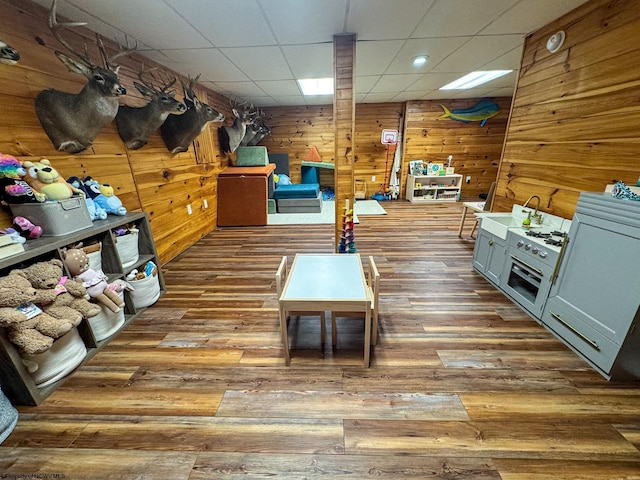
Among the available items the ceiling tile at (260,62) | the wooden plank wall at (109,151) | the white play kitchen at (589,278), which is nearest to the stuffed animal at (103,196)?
the wooden plank wall at (109,151)

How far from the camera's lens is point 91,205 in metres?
1.82

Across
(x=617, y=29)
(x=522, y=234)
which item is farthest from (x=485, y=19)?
(x=522, y=234)

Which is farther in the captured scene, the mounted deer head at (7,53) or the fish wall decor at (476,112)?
the fish wall decor at (476,112)

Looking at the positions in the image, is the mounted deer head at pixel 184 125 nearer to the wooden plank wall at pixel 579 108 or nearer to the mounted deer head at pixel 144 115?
the mounted deer head at pixel 144 115

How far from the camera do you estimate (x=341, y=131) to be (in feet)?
8.45

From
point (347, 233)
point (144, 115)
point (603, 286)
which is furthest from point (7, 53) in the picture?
point (603, 286)

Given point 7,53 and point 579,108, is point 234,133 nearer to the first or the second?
point 7,53

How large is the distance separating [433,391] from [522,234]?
5.08 feet

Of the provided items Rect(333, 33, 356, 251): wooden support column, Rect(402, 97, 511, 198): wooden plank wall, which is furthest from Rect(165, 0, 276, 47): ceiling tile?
Rect(402, 97, 511, 198): wooden plank wall

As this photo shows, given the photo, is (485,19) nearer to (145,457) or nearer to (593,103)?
(593,103)

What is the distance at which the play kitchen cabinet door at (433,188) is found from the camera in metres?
5.96

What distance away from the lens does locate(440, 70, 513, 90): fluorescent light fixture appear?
3859 mm

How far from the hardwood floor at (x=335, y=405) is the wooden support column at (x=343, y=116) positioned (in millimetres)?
1333

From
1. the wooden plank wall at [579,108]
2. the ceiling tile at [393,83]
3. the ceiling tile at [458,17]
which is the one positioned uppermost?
the ceiling tile at [393,83]
